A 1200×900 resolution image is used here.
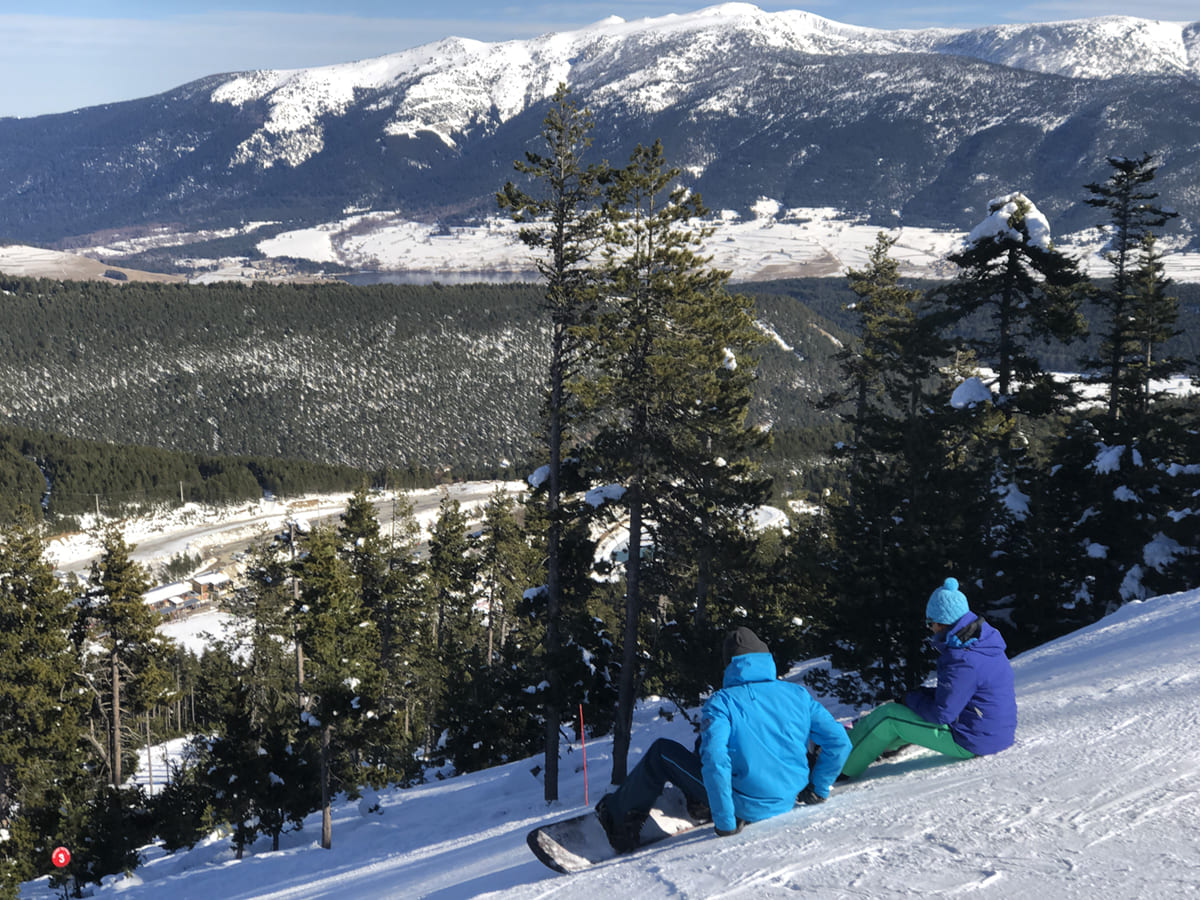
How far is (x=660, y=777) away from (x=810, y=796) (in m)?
1.17

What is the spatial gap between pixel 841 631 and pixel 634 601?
4730mm

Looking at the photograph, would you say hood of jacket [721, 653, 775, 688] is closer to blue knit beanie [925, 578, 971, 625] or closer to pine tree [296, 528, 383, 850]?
blue knit beanie [925, 578, 971, 625]

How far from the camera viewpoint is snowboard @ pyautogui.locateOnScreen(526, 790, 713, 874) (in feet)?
23.6

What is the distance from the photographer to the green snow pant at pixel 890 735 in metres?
7.39

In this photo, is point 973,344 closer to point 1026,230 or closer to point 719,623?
point 1026,230

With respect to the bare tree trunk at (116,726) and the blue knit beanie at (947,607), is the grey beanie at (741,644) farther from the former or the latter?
the bare tree trunk at (116,726)

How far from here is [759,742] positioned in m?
6.58

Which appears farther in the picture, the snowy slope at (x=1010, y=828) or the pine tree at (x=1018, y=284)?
the pine tree at (x=1018, y=284)

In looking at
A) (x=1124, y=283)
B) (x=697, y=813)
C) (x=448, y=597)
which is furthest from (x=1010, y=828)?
(x=448, y=597)

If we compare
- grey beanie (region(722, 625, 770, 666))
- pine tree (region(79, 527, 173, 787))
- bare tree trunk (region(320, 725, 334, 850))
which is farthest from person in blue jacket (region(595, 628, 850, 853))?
Result: pine tree (region(79, 527, 173, 787))

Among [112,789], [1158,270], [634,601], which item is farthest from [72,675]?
[1158,270]

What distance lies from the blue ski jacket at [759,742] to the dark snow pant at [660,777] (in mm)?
450

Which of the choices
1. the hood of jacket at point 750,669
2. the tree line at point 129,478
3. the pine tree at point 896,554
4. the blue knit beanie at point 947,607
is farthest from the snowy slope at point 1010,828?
the tree line at point 129,478

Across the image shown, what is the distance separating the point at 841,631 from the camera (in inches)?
699
